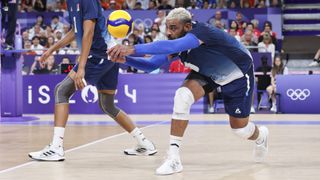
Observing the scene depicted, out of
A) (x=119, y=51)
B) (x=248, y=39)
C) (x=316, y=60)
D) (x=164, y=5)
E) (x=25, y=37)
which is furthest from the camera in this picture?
(x=164, y=5)

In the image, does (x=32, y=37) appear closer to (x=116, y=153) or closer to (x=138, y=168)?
(x=116, y=153)

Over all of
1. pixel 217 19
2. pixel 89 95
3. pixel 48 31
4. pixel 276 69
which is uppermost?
pixel 217 19

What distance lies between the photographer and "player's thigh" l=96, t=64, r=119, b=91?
7.96 meters

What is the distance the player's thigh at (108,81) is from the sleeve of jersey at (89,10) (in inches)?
29.4

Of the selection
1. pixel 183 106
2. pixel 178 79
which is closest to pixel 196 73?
pixel 183 106

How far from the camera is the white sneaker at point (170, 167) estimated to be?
6.39 meters

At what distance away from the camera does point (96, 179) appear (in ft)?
20.3

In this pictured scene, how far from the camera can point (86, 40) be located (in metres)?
7.40

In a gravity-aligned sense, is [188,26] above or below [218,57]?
above

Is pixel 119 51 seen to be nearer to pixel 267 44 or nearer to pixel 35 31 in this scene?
pixel 267 44

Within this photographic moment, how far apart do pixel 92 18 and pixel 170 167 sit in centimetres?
205

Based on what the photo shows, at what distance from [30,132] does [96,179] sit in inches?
208

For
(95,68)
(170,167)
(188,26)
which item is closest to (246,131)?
(170,167)

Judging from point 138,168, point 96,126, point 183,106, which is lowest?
point 96,126
